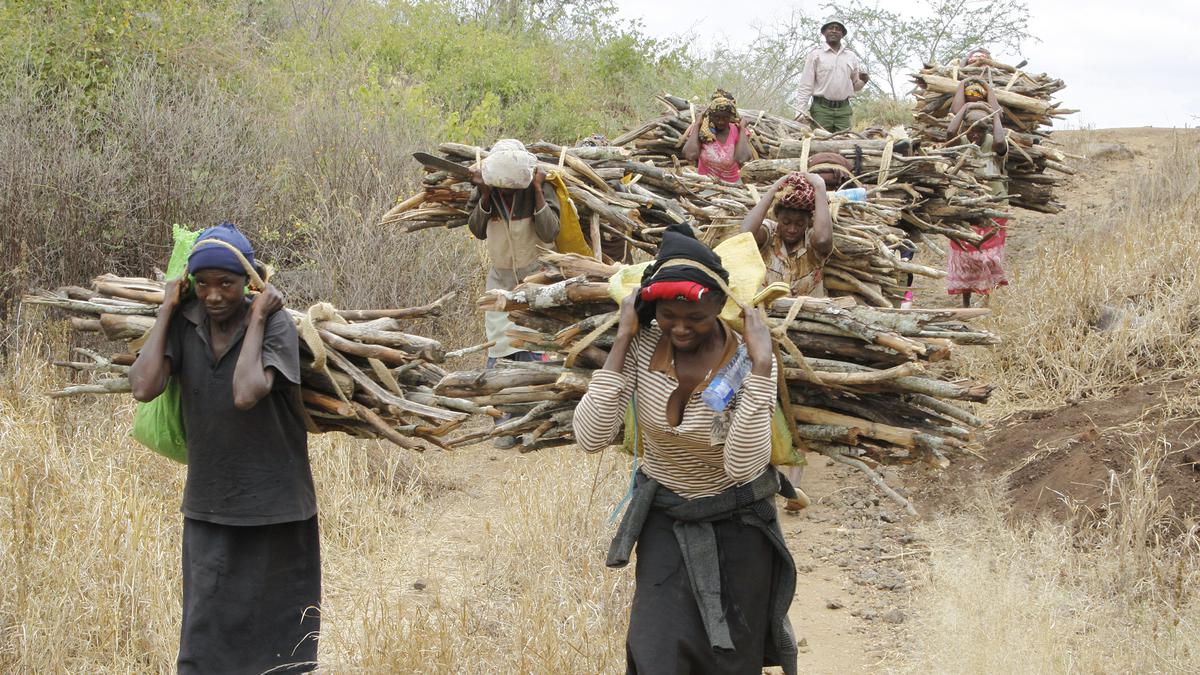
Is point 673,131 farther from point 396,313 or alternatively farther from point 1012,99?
point 396,313

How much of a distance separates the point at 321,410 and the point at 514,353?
114 inches

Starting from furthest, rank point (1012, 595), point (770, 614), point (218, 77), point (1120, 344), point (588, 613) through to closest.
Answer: point (218, 77)
point (1120, 344)
point (1012, 595)
point (588, 613)
point (770, 614)

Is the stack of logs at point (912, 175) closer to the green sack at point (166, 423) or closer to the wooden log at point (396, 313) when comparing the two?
the wooden log at point (396, 313)

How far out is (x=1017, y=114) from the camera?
1098 centimetres

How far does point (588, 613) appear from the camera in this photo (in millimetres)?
4570

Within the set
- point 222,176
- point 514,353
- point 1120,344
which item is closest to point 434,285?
point 222,176

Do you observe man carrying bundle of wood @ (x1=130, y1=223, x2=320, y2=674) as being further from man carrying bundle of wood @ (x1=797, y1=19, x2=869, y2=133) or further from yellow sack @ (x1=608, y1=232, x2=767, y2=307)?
man carrying bundle of wood @ (x1=797, y1=19, x2=869, y2=133)

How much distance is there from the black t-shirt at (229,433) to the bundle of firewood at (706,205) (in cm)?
293

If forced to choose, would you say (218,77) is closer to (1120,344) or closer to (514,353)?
(514,353)

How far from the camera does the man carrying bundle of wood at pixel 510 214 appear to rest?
20.7 ft

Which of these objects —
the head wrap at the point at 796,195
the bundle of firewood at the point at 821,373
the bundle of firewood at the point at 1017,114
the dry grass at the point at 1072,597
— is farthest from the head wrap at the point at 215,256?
the bundle of firewood at the point at 1017,114

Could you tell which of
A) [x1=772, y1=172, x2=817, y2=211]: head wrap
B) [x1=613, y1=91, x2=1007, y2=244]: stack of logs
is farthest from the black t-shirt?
[x1=613, y1=91, x2=1007, y2=244]: stack of logs

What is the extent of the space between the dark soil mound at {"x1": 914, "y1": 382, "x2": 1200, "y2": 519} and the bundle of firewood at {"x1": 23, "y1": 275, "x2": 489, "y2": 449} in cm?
336

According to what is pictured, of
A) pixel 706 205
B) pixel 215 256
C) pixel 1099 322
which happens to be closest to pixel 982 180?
pixel 1099 322
